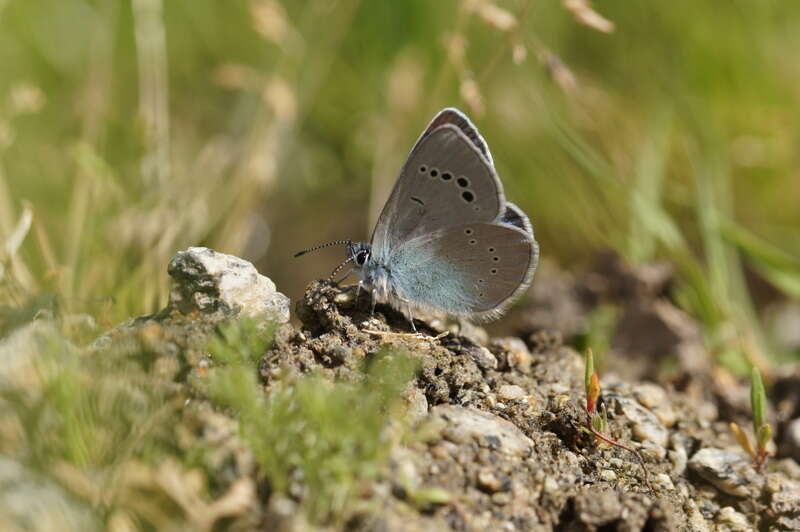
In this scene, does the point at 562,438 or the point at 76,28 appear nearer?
the point at 562,438

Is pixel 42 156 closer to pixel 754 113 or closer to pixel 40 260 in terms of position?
pixel 40 260

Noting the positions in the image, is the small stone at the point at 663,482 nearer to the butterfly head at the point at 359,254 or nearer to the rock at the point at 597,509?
the rock at the point at 597,509

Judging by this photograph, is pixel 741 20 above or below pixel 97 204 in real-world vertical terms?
above

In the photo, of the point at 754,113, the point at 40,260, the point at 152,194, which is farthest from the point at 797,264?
the point at 40,260

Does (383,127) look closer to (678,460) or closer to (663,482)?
(678,460)

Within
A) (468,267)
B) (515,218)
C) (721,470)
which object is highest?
(515,218)

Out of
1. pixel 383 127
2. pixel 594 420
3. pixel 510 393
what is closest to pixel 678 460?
pixel 594 420
